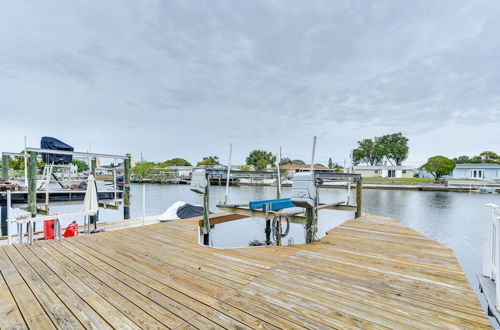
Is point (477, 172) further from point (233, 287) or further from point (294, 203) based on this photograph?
point (233, 287)

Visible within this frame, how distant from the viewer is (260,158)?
60.0m

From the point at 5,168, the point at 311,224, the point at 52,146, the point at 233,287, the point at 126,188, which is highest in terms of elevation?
the point at 52,146

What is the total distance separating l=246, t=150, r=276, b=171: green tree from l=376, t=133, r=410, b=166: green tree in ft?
104

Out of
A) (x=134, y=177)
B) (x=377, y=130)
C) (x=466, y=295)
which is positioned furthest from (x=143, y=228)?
(x=377, y=130)

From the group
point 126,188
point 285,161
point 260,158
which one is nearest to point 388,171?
point 260,158

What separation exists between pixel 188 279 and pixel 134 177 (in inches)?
2576

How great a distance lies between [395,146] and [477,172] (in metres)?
19.1

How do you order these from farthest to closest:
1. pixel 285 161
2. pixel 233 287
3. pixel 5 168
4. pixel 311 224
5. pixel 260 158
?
1. pixel 285 161
2. pixel 260 158
3. pixel 5 168
4. pixel 311 224
5. pixel 233 287

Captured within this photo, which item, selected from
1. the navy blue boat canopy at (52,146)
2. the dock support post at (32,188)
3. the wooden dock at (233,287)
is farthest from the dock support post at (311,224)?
the navy blue boat canopy at (52,146)

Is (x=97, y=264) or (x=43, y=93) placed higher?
(x=43, y=93)

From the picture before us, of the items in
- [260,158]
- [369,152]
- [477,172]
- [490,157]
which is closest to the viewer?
[477,172]

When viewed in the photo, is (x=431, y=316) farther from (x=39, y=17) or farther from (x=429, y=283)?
(x=39, y=17)

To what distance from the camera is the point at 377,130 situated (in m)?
67.8

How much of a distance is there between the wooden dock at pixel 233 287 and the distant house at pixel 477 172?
190ft
